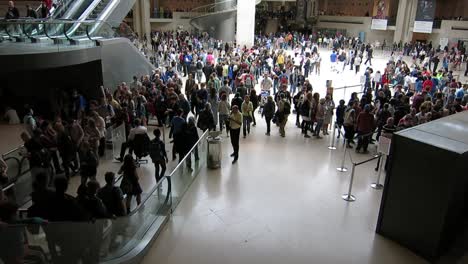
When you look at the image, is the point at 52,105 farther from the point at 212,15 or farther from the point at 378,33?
the point at 378,33

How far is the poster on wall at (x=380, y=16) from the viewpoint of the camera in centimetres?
3812

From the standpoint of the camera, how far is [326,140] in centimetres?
1148

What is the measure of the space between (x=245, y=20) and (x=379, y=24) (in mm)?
16524

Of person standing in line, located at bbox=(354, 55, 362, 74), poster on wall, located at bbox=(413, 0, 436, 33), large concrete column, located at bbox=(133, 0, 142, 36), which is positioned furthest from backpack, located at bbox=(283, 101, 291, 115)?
large concrete column, located at bbox=(133, 0, 142, 36)

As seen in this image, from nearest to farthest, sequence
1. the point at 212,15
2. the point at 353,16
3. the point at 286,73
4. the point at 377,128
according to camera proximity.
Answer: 1. the point at 377,128
2. the point at 286,73
3. the point at 212,15
4. the point at 353,16

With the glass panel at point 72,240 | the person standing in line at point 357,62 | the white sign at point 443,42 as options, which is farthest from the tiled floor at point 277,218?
the white sign at point 443,42

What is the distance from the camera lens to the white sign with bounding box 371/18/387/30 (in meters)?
37.9

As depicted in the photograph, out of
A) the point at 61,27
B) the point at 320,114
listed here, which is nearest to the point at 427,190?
the point at 320,114

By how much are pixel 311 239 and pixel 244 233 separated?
1164 mm

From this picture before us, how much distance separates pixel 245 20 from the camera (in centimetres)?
3027

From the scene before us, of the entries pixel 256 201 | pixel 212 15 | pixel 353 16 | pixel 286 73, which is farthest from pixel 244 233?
pixel 353 16

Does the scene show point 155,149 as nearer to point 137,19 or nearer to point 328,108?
point 328,108

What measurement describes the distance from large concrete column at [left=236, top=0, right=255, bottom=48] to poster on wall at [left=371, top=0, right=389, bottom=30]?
15.8 m

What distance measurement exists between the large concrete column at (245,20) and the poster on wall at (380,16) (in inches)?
623
